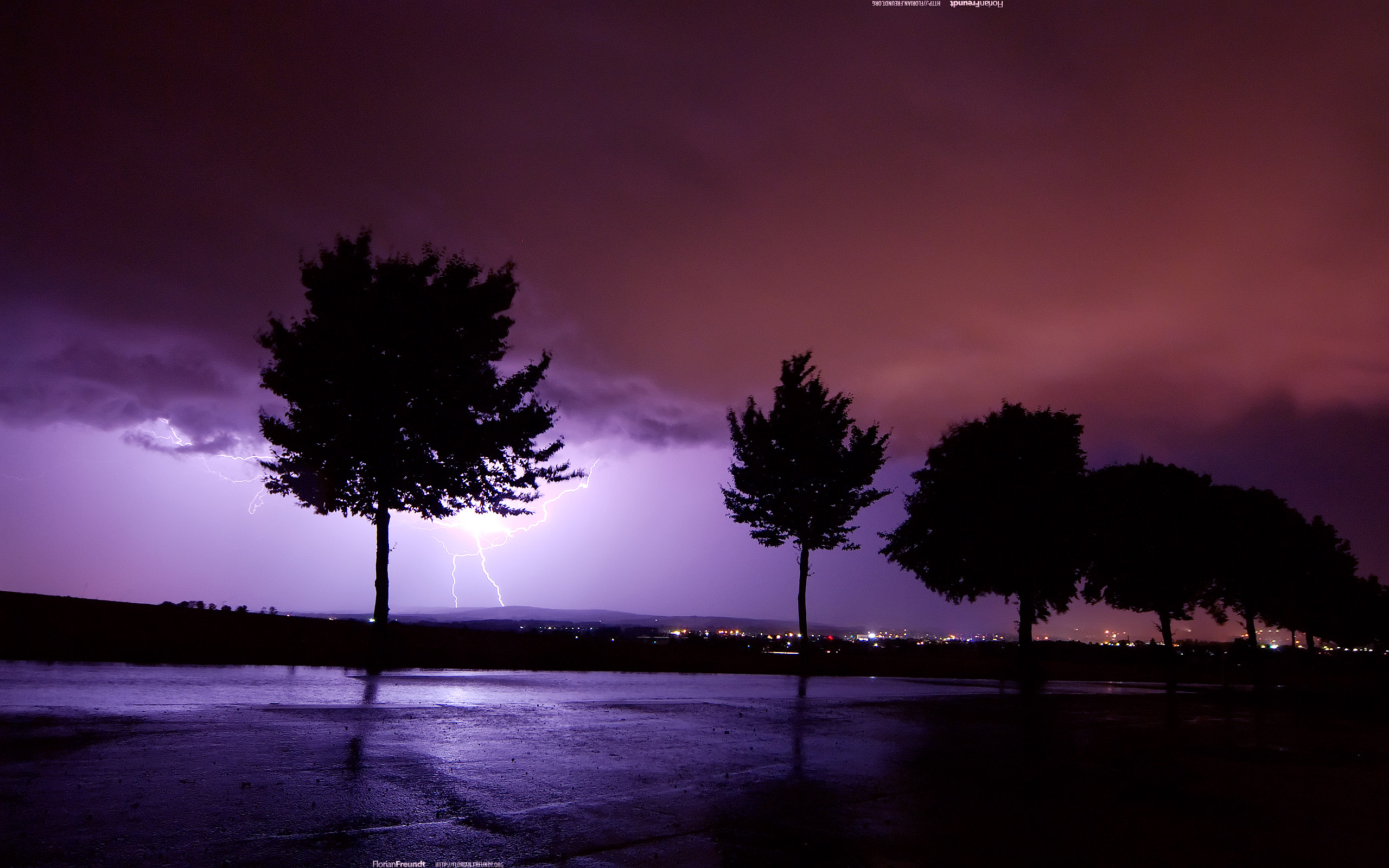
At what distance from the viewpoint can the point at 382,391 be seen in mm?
19031

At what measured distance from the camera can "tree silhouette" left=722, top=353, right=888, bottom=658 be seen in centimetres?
2773

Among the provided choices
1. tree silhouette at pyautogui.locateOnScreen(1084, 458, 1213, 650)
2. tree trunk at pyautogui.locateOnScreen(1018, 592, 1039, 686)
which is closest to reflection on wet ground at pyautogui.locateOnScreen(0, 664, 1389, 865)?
tree trunk at pyautogui.locateOnScreen(1018, 592, 1039, 686)

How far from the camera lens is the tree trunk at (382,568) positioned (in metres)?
18.3

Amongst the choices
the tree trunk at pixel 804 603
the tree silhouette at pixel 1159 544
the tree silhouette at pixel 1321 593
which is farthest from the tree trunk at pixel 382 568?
the tree silhouette at pixel 1321 593

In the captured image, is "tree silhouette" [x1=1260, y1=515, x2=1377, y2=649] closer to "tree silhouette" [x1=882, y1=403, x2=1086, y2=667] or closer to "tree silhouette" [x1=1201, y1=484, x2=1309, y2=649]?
"tree silhouette" [x1=1201, y1=484, x2=1309, y2=649]

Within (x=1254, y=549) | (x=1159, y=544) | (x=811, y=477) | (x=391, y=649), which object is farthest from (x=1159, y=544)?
(x=391, y=649)

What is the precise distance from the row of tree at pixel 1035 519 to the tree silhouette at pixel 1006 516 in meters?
0.06

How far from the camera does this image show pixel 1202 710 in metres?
15.4

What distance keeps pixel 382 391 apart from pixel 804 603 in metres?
15.3

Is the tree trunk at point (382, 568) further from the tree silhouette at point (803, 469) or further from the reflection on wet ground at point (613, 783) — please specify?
the tree silhouette at point (803, 469)

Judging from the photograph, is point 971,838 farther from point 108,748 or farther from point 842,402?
point 842,402

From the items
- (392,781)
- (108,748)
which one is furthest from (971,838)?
(108,748)

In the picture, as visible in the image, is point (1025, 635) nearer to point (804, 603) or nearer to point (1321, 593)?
point (804, 603)

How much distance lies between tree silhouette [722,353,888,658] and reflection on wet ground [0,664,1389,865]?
1592 cm
